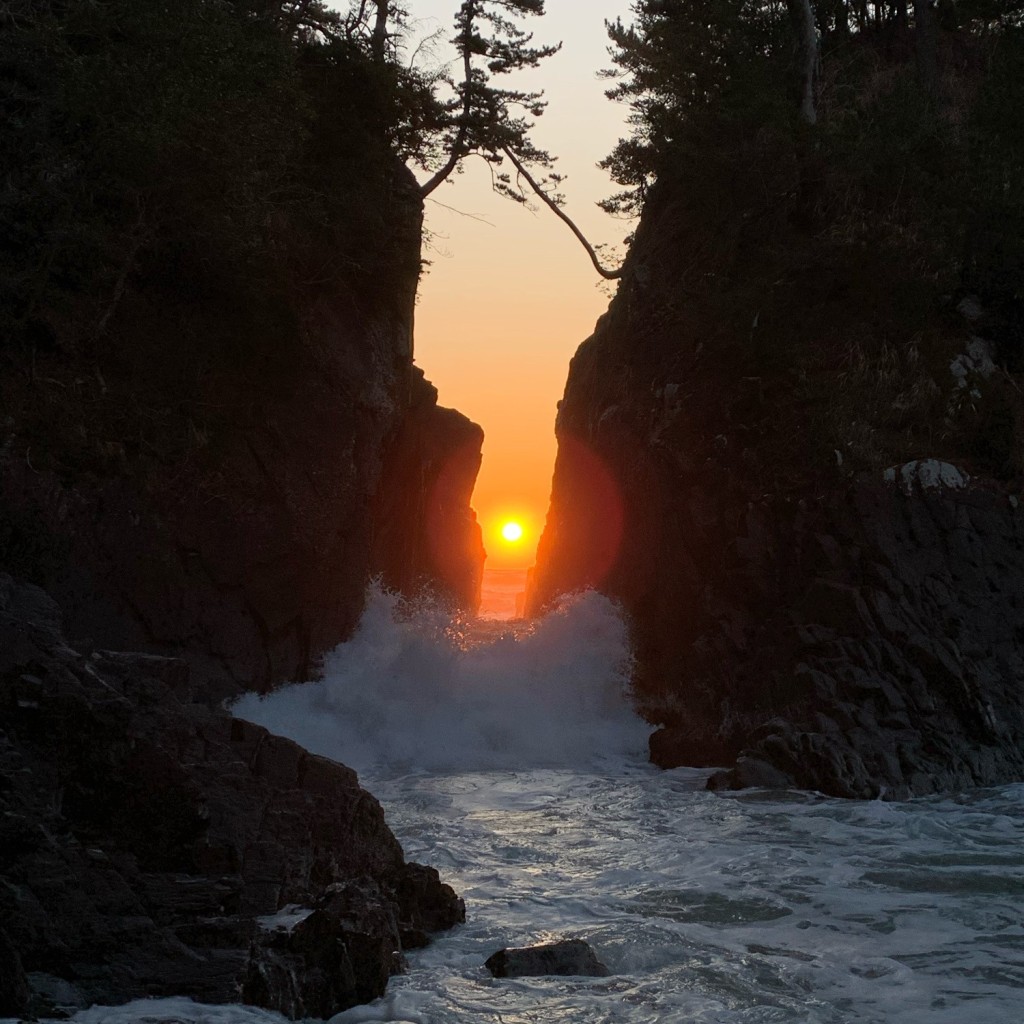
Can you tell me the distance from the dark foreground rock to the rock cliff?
21.0ft

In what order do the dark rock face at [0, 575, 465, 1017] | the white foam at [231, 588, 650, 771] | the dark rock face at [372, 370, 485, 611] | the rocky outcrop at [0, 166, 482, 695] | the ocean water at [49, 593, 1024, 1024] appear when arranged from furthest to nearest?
the dark rock face at [372, 370, 485, 611] < the white foam at [231, 588, 650, 771] < the rocky outcrop at [0, 166, 482, 695] < the ocean water at [49, 593, 1024, 1024] < the dark rock face at [0, 575, 465, 1017]

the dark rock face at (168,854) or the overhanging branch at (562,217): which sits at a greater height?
the overhanging branch at (562,217)

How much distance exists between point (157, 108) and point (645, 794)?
10.2 m

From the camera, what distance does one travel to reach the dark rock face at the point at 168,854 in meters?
6.01

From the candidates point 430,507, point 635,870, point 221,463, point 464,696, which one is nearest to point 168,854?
point 635,870

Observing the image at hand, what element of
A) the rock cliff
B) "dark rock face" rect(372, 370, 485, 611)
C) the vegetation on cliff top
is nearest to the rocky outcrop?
"dark rock face" rect(372, 370, 485, 611)

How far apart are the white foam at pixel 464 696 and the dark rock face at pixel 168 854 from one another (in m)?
7.37

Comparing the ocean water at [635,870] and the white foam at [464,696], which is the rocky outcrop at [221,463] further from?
the ocean water at [635,870]

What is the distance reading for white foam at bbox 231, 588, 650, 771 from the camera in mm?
16062

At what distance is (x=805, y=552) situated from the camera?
1495 cm

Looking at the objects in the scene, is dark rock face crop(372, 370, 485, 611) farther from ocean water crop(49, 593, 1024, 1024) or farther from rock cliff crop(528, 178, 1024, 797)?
rock cliff crop(528, 178, 1024, 797)

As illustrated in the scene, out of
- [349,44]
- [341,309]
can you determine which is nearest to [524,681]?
[341,309]

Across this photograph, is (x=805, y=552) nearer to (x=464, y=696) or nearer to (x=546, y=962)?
(x=464, y=696)

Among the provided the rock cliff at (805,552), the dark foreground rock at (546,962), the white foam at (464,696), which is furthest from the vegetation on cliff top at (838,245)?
the dark foreground rock at (546,962)
